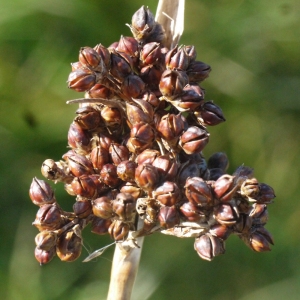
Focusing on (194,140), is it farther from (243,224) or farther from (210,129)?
(210,129)

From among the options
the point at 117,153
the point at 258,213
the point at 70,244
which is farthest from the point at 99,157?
the point at 258,213

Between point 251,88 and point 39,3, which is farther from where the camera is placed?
point 251,88

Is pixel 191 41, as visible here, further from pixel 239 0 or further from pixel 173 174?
pixel 173 174

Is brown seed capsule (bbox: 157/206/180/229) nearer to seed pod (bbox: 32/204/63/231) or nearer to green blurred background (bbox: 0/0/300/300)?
seed pod (bbox: 32/204/63/231)

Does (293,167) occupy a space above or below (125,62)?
below

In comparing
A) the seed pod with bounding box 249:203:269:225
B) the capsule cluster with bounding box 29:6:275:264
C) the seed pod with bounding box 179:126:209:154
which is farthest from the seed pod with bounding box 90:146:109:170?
the seed pod with bounding box 249:203:269:225

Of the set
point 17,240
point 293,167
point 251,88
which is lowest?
point 17,240

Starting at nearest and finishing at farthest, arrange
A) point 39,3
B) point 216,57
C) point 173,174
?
point 173,174 → point 39,3 → point 216,57

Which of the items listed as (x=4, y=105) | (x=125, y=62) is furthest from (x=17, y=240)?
(x=125, y=62)
